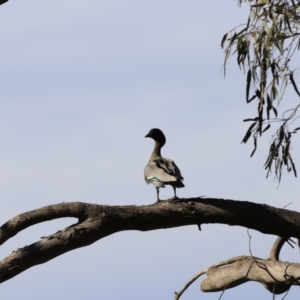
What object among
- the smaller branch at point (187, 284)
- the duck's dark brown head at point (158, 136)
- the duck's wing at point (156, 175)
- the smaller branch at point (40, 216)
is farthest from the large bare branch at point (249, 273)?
the duck's dark brown head at point (158, 136)

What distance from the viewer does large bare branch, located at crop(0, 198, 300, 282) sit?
5.09 m

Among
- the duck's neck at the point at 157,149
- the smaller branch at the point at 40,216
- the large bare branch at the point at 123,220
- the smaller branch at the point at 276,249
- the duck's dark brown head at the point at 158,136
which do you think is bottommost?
the smaller branch at the point at 276,249

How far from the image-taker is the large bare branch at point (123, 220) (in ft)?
16.7

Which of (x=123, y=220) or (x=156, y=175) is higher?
(x=156, y=175)

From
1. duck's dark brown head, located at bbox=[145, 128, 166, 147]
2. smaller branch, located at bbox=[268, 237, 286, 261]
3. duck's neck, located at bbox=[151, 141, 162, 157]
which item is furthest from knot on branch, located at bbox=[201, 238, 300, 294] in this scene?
duck's dark brown head, located at bbox=[145, 128, 166, 147]

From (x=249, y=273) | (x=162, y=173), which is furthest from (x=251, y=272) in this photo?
(x=162, y=173)

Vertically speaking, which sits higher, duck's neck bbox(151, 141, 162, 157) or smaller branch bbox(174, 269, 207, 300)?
duck's neck bbox(151, 141, 162, 157)

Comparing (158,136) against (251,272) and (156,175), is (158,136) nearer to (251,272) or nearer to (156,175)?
(156,175)

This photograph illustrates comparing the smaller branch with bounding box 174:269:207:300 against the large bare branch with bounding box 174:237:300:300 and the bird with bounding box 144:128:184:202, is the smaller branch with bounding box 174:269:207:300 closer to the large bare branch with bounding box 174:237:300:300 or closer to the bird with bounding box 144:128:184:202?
the large bare branch with bounding box 174:237:300:300

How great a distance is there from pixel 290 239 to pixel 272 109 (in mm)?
942

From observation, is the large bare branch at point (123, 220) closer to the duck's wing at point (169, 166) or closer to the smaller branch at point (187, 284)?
the smaller branch at point (187, 284)

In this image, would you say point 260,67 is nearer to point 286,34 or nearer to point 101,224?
point 286,34

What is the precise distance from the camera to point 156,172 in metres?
6.99

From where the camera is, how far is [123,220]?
531 cm
